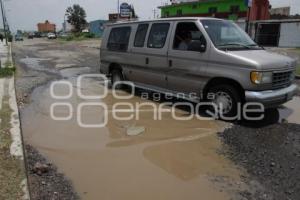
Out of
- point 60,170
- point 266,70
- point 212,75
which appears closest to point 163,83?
point 212,75

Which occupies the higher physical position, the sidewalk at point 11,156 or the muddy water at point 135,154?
the sidewalk at point 11,156

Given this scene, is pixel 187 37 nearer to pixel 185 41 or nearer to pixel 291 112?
pixel 185 41

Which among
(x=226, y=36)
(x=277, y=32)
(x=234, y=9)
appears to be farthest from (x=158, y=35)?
(x=234, y=9)

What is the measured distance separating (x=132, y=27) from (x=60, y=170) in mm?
Result: 5253

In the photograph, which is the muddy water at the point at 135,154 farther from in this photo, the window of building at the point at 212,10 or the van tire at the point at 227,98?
the window of building at the point at 212,10

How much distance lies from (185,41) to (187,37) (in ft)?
0.33

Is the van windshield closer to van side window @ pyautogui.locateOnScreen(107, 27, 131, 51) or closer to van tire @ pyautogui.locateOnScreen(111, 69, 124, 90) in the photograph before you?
van side window @ pyautogui.locateOnScreen(107, 27, 131, 51)

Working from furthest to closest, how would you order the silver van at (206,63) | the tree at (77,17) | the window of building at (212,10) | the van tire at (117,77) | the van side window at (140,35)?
1. the tree at (77,17)
2. the window of building at (212,10)
3. the van tire at (117,77)
4. the van side window at (140,35)
5. the silver van at (206,63)

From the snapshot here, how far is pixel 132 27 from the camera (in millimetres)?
9242

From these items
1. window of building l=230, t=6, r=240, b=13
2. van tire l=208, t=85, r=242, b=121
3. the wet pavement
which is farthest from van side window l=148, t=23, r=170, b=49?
window of building l=230, t=6, r=240, b=13

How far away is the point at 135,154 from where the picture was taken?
18.1 ft

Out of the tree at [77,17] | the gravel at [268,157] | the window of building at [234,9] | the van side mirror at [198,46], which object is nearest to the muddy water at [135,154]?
the gravel at [268,157]

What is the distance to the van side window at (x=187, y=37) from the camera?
7.33 metres

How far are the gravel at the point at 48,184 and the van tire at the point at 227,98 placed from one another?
3.61m
